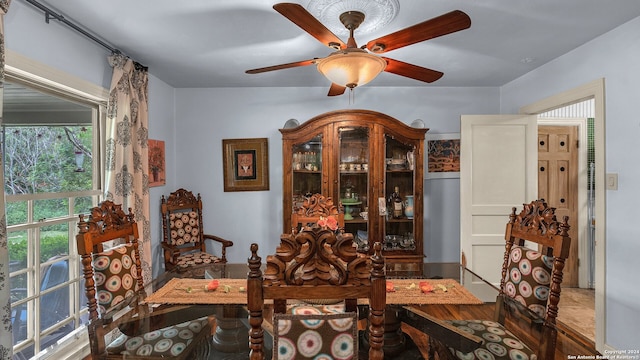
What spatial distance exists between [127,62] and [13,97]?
86 cm

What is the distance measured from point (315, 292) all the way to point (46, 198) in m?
2.15

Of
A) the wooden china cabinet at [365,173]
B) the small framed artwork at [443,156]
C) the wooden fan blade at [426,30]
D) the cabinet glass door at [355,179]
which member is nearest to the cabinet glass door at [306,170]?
the wooden china cabinet at [365,173]

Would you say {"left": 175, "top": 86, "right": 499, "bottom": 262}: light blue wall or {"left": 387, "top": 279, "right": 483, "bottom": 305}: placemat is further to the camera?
{"left": 175, "top": 86, "right": 499, "bottom": 262}: light blue wall

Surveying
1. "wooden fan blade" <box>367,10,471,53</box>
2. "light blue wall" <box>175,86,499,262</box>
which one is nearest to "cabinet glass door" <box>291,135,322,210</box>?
"light blue wall" <box>175,86,499,262</box>

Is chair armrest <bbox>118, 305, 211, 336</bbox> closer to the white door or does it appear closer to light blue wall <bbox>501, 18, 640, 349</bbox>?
the white door

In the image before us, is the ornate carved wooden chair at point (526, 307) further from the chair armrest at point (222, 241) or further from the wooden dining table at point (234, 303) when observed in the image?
the chair armrest at point (222, 241)

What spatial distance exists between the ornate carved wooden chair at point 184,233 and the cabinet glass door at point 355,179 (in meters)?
1.37

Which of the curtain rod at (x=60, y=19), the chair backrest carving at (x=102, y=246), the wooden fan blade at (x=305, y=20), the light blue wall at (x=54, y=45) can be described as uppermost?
the curtain rod at (x=60, y=19)

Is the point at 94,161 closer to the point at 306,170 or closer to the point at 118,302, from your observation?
the point at 118,302

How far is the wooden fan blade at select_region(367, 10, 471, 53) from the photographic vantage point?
1.36 meters

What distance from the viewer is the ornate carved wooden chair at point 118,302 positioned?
1.39 meters

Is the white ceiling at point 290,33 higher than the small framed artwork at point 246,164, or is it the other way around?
the white ceiling at point 290,33

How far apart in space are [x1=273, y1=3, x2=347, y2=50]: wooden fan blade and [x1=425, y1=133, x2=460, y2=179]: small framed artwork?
91.7 inches

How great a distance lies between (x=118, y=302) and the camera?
1.71 m
